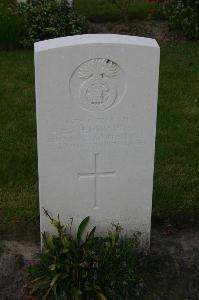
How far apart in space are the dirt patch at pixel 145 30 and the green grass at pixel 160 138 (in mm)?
442

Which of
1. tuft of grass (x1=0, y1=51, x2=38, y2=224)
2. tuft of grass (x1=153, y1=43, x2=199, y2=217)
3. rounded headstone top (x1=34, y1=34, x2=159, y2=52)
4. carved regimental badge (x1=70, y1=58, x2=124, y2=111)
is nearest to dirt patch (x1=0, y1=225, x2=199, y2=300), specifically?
tuft of grass (x1=153, y1=43, x2=199, y2=217)

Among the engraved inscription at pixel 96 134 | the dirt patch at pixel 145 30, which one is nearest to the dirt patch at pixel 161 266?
the engraved inscription at pixel 96 134

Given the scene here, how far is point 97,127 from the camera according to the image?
12.3 feet

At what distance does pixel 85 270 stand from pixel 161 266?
0.61 m

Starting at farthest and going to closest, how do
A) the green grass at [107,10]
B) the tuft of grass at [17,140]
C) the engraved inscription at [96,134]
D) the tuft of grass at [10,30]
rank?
the green grass at [107,10]
the tuft of grass at [10,30]
the tuft of grass at [17,140]
the engraved inscription at [96,134]

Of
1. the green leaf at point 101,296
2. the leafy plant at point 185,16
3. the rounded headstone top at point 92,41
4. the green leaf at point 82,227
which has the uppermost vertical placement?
the leafy plant at point 185,16

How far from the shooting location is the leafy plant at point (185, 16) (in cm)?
873

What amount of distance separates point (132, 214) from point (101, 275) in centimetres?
48

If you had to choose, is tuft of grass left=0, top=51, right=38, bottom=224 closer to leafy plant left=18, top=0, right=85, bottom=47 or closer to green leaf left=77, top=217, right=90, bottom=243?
leafy plant left=18, top=0, right=85, bottom=47

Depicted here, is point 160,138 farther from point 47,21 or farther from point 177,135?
point 47,21

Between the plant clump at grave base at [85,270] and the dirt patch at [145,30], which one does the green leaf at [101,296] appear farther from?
the dirt patch at [145,30]

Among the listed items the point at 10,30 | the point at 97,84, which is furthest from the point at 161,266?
the point at 10,30

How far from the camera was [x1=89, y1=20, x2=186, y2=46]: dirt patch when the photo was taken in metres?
8.86

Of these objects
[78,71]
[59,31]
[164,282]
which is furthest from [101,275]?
[59,31]
